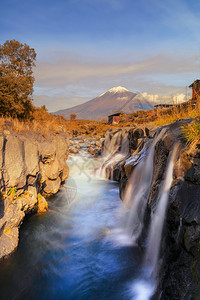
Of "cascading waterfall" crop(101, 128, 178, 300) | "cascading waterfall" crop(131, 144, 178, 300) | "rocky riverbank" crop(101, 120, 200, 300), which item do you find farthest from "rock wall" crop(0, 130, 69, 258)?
"rocky riverbank" crop(101, 120, 200, 300)

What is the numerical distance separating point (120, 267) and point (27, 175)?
14.1 ft

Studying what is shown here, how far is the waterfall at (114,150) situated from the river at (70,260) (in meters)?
5.82

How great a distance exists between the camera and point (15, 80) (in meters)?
10.1

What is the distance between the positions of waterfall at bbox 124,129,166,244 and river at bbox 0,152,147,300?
73 centimetres

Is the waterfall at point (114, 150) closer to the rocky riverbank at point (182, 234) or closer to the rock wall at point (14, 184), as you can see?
the rock wall at point (14, 184)

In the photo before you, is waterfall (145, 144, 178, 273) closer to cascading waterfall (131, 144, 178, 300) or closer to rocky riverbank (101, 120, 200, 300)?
cascading waterfall (131, 144, 178, 300)

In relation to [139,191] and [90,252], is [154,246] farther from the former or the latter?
[139,191]

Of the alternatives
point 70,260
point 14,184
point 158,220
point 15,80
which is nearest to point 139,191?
point 158,220

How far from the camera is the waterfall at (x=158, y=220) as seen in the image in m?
4.56

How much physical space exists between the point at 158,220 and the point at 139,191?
2411 millimetres

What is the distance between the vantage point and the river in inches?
180

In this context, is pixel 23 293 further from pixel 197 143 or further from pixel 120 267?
pixel 197 143

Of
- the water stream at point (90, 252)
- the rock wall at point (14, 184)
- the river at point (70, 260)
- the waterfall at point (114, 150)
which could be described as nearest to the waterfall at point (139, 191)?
the water stream at point (90, 252)

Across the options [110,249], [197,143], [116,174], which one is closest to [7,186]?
[110,249]
